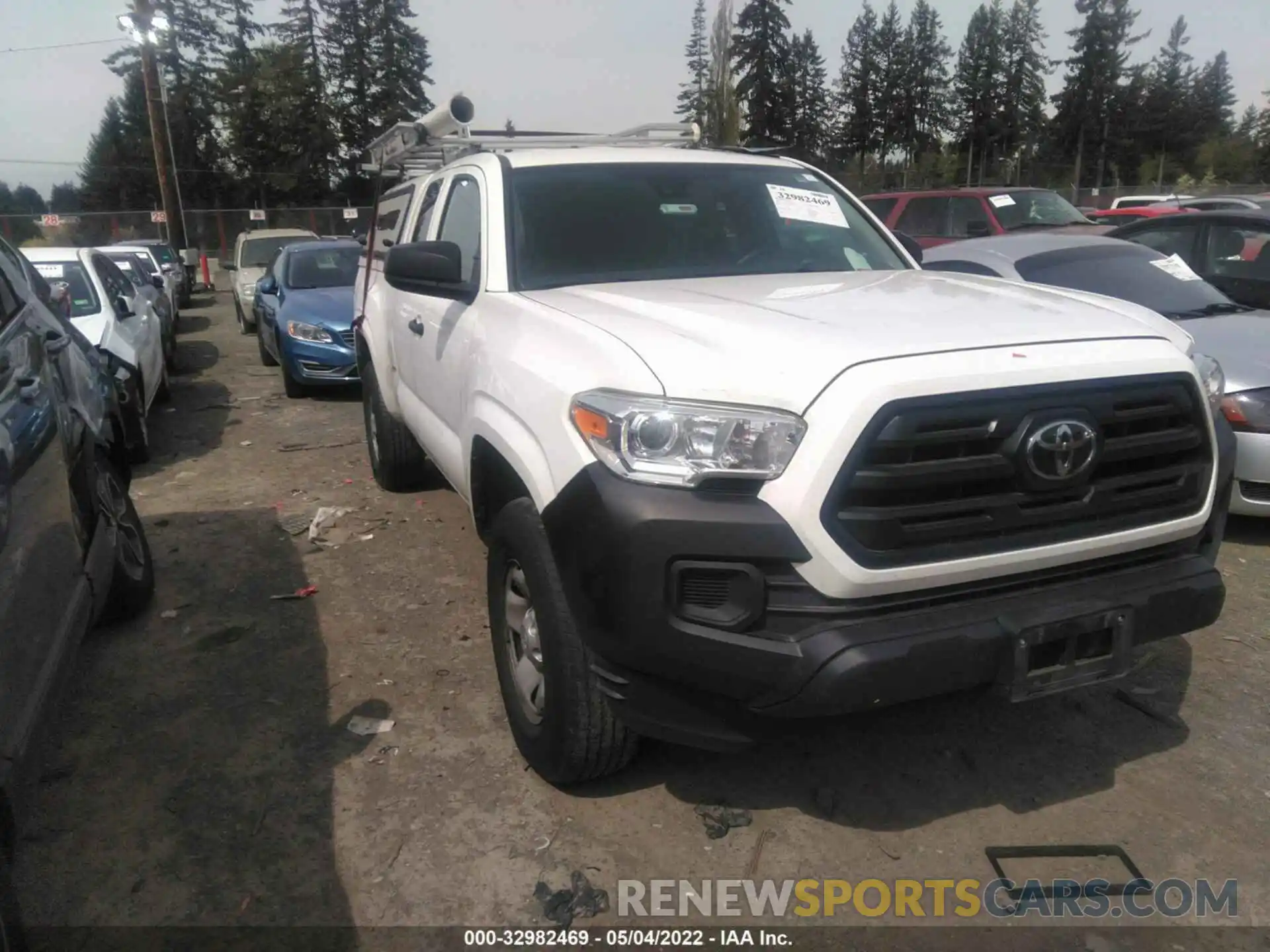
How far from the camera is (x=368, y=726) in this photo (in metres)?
3.44

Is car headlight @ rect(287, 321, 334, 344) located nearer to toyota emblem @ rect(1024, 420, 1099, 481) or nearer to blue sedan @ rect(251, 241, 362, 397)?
blue sedan @ rect(251, 241, 362, 397)

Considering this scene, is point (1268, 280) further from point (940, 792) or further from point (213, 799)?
point (213, 799)

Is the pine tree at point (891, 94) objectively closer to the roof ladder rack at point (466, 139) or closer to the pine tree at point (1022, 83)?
the pine tree at point (1022, 83)

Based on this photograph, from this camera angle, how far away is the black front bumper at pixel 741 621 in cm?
226

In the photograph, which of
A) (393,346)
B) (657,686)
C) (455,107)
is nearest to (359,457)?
(393,346)

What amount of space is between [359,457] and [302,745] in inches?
165

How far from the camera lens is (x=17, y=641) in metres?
2.46

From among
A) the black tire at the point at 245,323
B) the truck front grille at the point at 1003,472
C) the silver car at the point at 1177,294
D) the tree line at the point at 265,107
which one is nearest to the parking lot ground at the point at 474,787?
the truck front grille at the point at 1003,472

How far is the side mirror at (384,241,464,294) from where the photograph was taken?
3.40 metres

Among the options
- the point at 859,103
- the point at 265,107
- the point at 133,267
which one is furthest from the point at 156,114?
the point at 859,103

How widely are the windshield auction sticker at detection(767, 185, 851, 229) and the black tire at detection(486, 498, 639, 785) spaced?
189 centimetres

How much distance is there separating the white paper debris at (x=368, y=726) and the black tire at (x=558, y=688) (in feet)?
2.12

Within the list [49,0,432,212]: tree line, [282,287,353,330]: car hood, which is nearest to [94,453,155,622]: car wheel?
[282,287,353,330]: car hood
